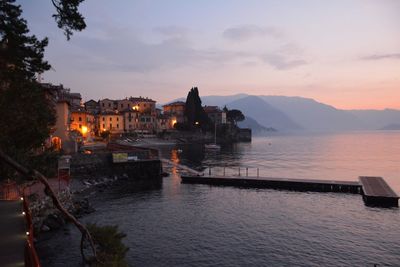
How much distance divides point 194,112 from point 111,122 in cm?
5421

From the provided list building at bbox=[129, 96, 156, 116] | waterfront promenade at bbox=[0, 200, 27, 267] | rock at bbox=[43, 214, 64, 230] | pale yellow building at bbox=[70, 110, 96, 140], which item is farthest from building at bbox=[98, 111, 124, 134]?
waterfront promenade at bbox=[0, 200, 27, 267]

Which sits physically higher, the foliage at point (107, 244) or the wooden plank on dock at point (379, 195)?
the foliage at point (107, 244)

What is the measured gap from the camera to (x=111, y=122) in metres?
153

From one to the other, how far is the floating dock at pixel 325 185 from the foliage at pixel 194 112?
122 m

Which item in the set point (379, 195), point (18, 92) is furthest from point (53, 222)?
point (379, 195)

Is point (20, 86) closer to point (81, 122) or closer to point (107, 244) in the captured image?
point (107, 244)

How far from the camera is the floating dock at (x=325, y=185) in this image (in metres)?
46.9

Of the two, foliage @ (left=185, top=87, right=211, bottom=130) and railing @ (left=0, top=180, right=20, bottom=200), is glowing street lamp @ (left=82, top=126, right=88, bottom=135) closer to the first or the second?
foliage @ (left=185, top=87, right=211, bottom=130)

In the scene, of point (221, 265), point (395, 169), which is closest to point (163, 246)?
point (221, 265)

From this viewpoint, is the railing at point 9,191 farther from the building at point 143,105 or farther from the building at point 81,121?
the building at point 143,105

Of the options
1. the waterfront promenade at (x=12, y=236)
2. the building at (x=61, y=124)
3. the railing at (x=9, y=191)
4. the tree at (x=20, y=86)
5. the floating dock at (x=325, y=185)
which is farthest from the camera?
the building at (x=61, y=124)

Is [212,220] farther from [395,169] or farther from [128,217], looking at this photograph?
[395,169]

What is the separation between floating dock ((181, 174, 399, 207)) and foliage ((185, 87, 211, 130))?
122 meters

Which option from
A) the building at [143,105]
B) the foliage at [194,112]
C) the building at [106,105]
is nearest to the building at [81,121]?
the building at [106,105]
